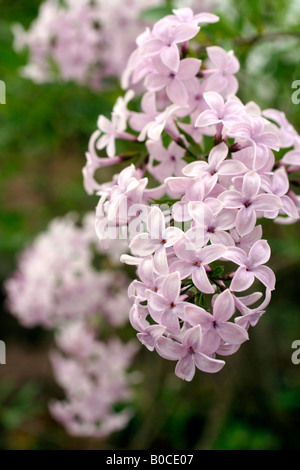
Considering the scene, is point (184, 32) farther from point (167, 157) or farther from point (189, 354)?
point (189, 354)

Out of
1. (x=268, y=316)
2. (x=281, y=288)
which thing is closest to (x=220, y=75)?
(x=268, y=316)

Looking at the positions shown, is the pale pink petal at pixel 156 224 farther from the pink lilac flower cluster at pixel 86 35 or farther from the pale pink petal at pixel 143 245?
the pink lilac flower cluster at pixel 86 35

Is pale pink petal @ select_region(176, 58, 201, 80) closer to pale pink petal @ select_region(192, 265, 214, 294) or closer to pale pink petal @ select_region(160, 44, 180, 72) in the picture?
pale pink petal @ select_region(160, 44, 180, 72)

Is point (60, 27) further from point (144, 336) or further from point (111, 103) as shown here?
point (144, 336)

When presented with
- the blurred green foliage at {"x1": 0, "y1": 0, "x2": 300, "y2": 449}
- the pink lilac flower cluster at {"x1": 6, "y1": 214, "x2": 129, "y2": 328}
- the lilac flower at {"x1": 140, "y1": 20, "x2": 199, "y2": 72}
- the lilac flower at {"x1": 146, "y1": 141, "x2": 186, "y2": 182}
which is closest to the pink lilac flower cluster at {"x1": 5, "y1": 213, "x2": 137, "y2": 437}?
the pink lilac flower cluster at {"x1": 6, "y1": 214, "x2": 129, "y2": 328}

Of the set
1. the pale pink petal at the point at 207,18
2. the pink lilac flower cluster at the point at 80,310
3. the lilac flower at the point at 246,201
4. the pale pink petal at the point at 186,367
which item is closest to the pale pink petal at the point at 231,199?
the lilac flower at the point at 246,201

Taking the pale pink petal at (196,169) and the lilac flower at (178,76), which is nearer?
the pale pink petal at (196,169)

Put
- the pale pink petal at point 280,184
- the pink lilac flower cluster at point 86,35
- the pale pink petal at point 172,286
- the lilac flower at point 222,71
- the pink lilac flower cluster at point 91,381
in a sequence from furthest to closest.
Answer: the pink lilac flower cluster at point 91,381 → the pink lilac flower cluster at point 86,35 → the lilac flower at point 222,71 → the pale pink petal at point 280,184 → the pale pink petal at point 172,286
